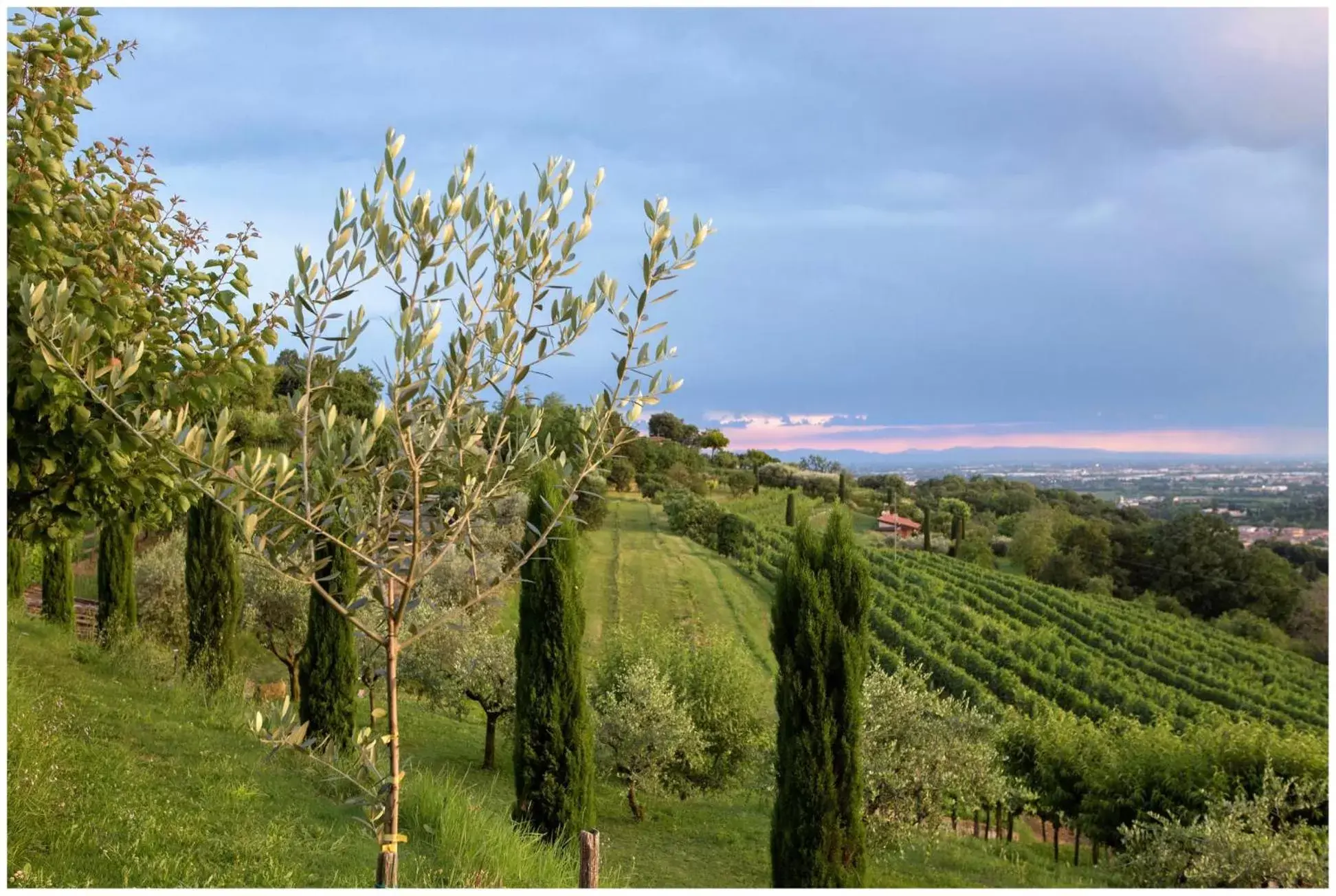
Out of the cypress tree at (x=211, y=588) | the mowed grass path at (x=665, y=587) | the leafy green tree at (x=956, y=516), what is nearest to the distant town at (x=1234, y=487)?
the leafy green tree at (x=956, y=516)

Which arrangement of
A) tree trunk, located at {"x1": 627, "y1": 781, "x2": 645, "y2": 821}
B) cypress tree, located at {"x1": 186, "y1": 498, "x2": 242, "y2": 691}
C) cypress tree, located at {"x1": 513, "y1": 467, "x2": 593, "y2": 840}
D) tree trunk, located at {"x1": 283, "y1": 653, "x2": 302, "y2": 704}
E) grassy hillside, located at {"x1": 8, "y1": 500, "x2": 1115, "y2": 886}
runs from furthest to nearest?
tree trunk, located at {"x1": 283, "y1": 653, "x2": 302, "y2": 704} < tree trunk, located at {"x1": 627, "y1": 781, "x2": 645, "y2": 821} < cypress tree, located at {"x1": 186, "y1": 498, "x2": 242, "y2": 691} < cypress tree, located at {"x1": 513, "y1": 467, "x2": 593, "y2": 840} < grassy hillside, located at {"x1": 8, "y1": 500, "x2": 1115, "y2": 886}

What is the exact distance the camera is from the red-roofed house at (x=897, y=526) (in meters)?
48.1

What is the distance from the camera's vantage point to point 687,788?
13742mm

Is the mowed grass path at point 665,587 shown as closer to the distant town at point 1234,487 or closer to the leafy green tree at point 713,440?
the distant town at point 1234,487

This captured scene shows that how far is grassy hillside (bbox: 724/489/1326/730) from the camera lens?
25.4 metres

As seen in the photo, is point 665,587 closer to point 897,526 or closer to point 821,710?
point 821,710

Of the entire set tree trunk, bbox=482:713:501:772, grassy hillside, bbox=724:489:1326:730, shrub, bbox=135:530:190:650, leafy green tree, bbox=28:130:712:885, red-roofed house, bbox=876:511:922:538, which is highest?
leafy green tree, bbox=28:130:712:885

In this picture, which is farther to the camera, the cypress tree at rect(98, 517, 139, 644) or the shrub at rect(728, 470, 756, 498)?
the shrub at rect(728, 470, 756, 498)

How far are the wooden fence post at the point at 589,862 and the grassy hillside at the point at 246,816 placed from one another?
125cm

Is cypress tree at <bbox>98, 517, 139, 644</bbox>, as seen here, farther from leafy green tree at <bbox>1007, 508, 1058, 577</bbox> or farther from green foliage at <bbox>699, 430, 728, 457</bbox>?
leafy green tree at <bbox>1007, 508, 1058, 577</bbox>

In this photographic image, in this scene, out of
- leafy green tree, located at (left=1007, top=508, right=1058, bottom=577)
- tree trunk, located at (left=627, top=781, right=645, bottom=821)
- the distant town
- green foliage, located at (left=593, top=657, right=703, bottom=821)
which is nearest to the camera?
green foliage, located at (left=593, top=657, right=703, bottom=821)

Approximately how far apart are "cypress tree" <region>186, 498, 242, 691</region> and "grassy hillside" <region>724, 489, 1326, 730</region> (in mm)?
13256

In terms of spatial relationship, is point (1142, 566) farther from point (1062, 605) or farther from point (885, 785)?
point (885, 785)

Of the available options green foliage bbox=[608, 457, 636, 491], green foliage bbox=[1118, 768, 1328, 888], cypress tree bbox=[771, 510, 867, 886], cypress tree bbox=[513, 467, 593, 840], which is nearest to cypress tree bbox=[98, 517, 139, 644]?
cypress tree bbox=[513, 467, 593, 840]
